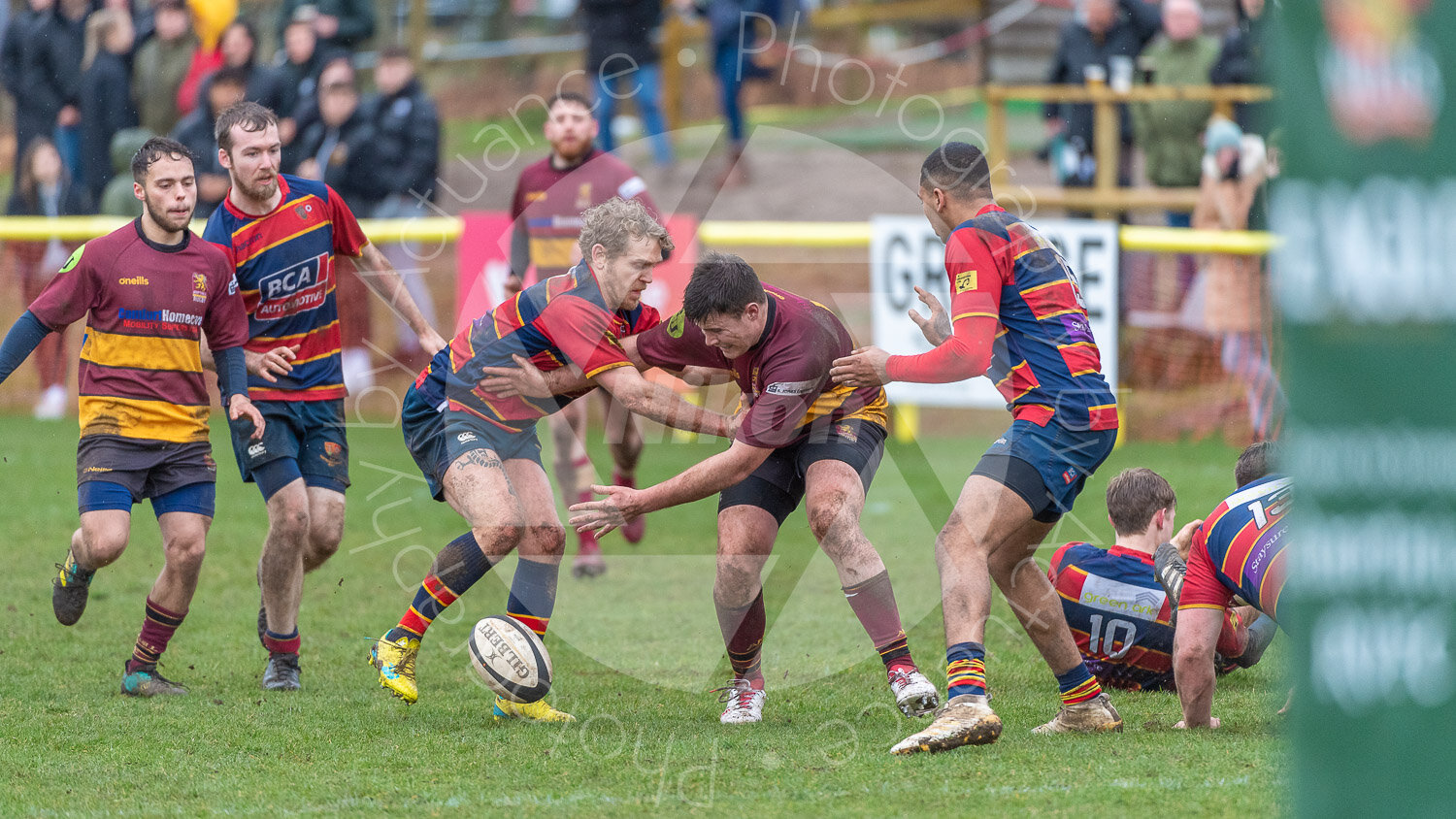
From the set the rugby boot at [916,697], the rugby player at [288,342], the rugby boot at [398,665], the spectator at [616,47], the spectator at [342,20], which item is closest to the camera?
the rugby boot at [916,697]

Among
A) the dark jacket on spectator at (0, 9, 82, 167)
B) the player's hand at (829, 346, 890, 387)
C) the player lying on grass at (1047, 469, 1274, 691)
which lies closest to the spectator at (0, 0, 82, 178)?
the dark jacket on spectator at (0, 9, 82, 167)

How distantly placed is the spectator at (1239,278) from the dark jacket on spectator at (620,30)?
548 cm

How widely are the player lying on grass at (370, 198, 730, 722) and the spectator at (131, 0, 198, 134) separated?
9519 millimetres

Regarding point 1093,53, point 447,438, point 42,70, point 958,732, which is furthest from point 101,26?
point 958,732

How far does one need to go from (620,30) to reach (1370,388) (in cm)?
1266

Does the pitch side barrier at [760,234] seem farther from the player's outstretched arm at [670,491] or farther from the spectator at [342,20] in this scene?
the player's outstretched arm at [670,491]

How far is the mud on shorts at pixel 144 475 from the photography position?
583 cm

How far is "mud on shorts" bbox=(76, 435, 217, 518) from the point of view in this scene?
5828mm

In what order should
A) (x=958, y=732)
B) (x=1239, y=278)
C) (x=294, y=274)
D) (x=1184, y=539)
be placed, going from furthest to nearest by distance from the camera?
(x=1239, y=278), (x=294, y=274), (x=1184, y=539), (x=958, y=732)

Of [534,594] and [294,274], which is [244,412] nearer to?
[294,274]

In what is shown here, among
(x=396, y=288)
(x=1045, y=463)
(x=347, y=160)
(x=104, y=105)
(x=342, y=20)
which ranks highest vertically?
(x=342, y=20)

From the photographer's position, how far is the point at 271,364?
6219mm

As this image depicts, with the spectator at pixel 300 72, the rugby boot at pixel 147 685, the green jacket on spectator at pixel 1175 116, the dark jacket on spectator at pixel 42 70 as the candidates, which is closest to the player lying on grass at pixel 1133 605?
the rugby boot at pixel 147 685

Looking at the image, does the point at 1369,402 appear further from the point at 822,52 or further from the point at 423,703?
the point at 822,52
